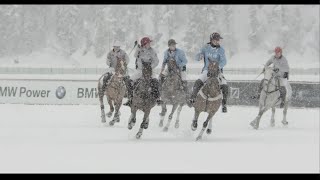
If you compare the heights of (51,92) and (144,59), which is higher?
(144,59)

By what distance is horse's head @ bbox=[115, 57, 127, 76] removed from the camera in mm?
14695

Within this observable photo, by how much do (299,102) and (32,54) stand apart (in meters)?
64.9

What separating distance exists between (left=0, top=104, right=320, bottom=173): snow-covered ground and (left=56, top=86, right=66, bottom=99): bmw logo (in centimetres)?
519

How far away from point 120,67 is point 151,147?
4.26 metres

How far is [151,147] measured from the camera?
36.4 ft

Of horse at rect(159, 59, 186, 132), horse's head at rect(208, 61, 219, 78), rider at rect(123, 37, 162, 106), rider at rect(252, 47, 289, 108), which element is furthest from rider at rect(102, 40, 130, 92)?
rider at rect(252, 47, 289, 108)

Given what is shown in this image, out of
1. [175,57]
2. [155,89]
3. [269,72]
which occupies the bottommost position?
[155,89]

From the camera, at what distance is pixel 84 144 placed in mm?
11531

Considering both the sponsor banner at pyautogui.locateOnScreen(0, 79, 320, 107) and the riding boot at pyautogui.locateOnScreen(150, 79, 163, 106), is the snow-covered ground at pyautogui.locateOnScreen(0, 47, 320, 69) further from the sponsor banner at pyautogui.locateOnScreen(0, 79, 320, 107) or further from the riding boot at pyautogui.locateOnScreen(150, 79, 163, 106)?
the riding boot at pyautogui.locateOnScreen(150, 79, 163, 106)

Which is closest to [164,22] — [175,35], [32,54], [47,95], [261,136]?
[175,35]

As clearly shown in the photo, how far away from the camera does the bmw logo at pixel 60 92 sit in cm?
2402

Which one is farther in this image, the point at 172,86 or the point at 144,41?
the point at 172,86

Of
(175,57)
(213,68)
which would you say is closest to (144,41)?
(213,68)

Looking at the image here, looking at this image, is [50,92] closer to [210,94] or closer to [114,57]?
[114,57]
